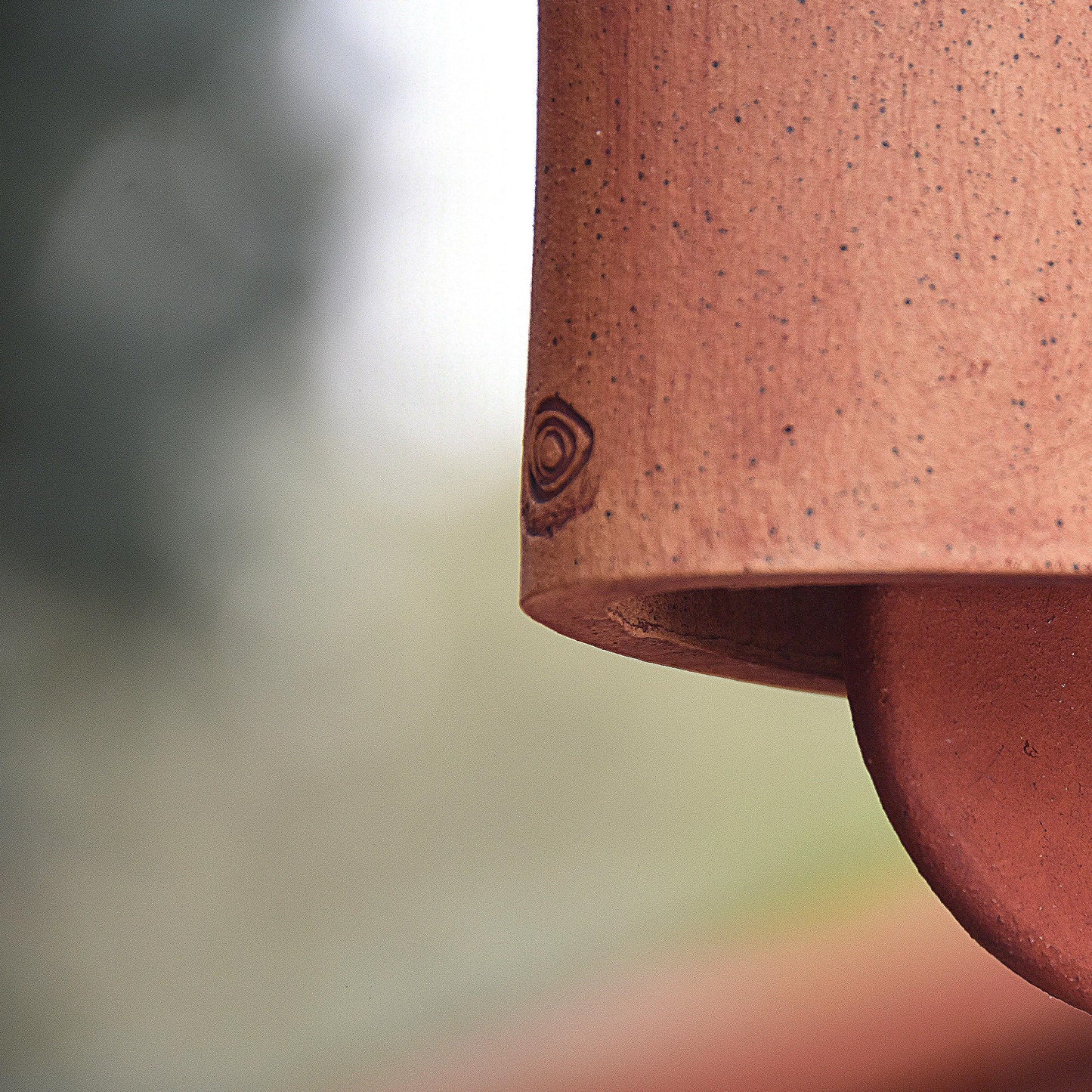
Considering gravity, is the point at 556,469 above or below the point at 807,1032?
above

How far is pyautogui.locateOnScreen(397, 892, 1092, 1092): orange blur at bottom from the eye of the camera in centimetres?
121

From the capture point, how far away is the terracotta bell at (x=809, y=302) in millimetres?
327

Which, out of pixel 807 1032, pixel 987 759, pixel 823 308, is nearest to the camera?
pixel 823 308

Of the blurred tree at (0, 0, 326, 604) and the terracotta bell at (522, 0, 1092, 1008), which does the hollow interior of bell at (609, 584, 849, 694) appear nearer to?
the terracotta bell at (522, 0, 1092, 1008)

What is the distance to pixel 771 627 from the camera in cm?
53

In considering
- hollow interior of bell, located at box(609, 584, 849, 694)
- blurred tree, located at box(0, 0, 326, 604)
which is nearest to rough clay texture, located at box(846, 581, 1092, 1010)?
hollow interior of bell, located at box(609, 584, 849, 694)

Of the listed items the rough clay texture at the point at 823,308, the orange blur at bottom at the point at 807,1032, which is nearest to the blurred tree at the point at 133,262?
the orange blur at bottom at the point at 807,1032

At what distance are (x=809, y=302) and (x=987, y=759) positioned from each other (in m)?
0.20

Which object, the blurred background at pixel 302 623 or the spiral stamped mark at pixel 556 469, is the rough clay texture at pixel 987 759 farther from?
the blurred background at pixel 302 623

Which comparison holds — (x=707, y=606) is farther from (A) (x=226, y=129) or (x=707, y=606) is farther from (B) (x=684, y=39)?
(A) (x=226, y=129)

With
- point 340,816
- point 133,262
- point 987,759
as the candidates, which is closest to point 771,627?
point 987,759

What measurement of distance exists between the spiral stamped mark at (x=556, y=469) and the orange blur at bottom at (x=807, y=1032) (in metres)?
0.97

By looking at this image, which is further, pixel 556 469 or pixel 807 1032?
pixel 807 1032

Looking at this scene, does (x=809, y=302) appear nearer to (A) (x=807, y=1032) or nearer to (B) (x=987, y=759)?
(B) (x=987, y=759)
